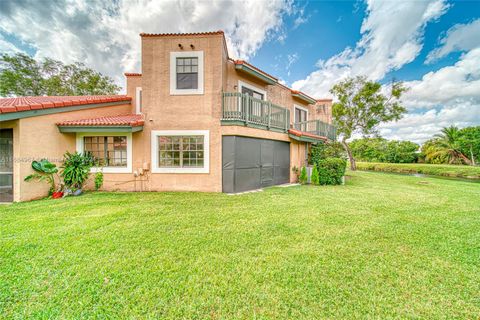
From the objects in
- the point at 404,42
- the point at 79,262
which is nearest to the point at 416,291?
the point at 79,262

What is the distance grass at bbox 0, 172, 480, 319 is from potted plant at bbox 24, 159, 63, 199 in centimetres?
171

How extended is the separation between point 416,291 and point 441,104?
155ft

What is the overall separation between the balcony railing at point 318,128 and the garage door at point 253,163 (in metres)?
3.54

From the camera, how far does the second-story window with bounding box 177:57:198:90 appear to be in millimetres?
8258

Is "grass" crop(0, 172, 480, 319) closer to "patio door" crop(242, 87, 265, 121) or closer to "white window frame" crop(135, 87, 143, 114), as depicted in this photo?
"patio door" crop(242, 87, 265, 121)

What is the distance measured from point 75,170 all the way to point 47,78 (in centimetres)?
2186

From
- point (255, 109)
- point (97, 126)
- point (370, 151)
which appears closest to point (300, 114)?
point (255, 109)

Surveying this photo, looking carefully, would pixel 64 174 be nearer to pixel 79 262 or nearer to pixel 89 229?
pixel 89 229

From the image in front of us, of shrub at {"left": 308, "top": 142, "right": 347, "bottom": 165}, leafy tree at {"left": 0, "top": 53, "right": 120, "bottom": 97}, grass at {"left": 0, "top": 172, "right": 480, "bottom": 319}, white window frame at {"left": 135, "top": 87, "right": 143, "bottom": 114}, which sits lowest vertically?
grass at {"left": 0, "top": 172, "right": 480, "bottom": 319}

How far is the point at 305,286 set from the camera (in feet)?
7.93

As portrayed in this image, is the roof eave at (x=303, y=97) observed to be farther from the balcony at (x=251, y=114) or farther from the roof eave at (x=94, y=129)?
→ the roof eave at (x=94, y=129)

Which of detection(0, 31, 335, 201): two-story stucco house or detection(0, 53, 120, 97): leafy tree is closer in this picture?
detection(0, 31, 335, 201): two-story stucco house

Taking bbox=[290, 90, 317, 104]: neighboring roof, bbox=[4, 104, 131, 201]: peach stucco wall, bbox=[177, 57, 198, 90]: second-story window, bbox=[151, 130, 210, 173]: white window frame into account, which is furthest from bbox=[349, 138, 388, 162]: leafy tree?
bbox=[4, 104, 131, 201]: peach stucco wall

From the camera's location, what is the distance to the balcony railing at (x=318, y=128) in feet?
43.1
